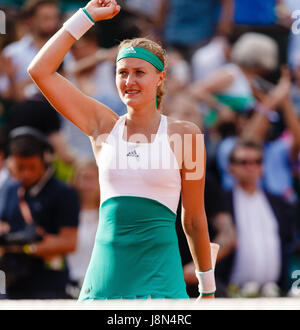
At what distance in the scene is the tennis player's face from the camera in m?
3.14

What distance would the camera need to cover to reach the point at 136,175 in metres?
3.03

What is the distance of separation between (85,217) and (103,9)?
11.4 ft

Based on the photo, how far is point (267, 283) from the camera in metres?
6.21

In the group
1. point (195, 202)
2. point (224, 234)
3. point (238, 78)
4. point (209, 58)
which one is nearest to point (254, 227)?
point (224, 234)

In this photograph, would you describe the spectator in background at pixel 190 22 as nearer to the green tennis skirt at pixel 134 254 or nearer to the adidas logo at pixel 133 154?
the adidas logo at pixel 133 154

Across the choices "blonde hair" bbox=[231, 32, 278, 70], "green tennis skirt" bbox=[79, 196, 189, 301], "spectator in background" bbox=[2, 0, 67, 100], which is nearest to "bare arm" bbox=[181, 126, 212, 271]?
"green tennis skirt" bbox=[79, 196, 189, 301]

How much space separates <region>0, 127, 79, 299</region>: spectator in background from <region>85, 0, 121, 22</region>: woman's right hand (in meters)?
2.95

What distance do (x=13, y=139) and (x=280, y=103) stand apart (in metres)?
2.96

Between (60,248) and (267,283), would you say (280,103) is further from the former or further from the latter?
(60,248)

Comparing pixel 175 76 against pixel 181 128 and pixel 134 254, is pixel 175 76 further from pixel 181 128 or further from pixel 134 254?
pixel 134 254

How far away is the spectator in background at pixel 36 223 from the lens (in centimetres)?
564

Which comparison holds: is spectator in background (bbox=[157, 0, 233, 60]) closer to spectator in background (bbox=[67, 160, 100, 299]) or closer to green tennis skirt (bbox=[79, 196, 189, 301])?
spectator in background (bbox=[67, 160, 100, 299])

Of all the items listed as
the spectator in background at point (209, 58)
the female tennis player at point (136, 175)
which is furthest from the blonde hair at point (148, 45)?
the spectator in background at point (209, 58)
